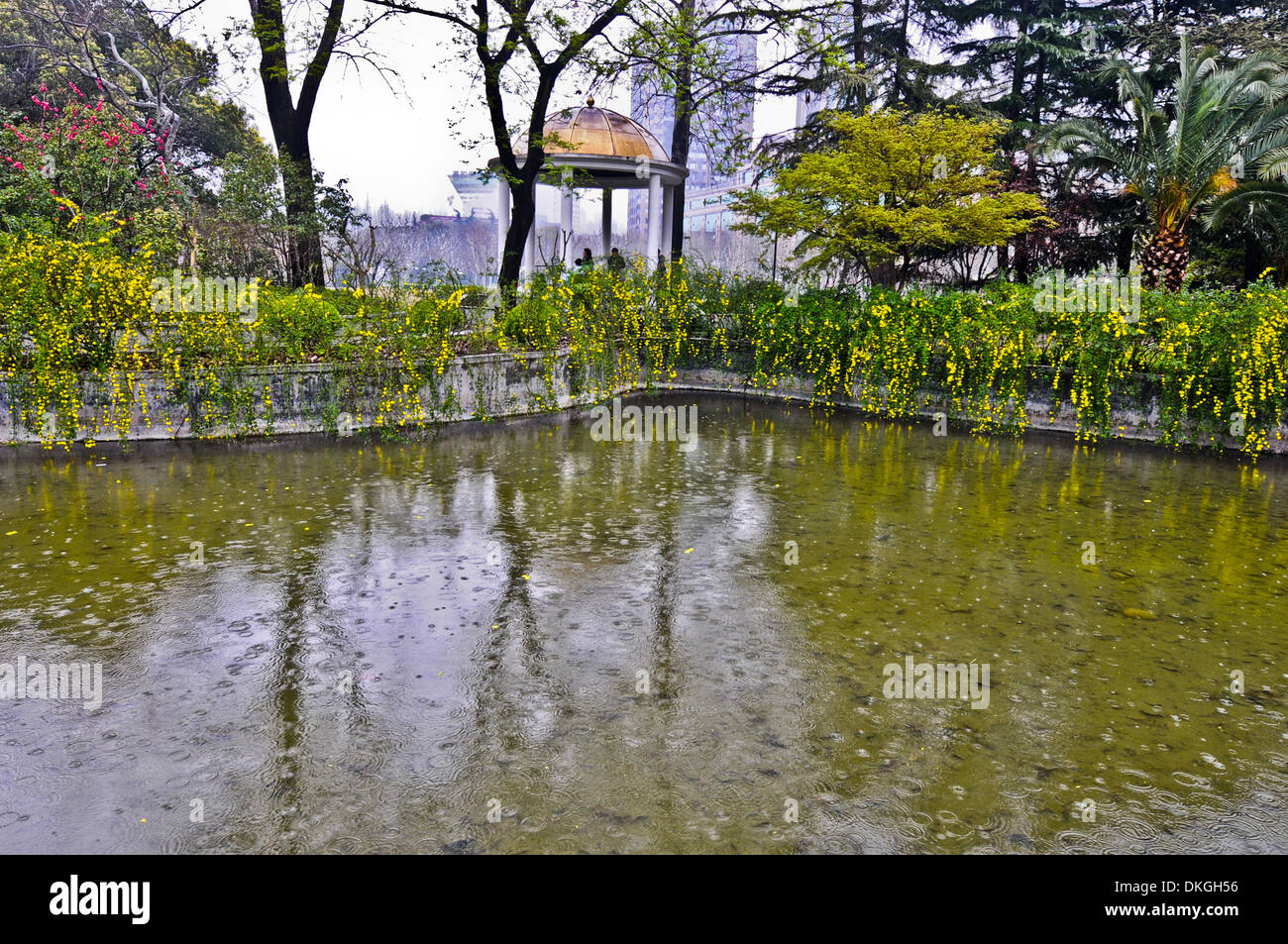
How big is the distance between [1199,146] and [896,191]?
6542mm

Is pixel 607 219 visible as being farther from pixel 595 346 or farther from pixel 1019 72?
pixel 595 346

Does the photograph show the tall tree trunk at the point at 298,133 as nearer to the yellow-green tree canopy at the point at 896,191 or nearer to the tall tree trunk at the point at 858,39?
the yellow-green tree canopy at the point at 896,191

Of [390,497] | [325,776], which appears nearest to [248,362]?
[390,497]

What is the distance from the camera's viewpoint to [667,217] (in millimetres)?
22891

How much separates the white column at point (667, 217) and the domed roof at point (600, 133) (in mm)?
954

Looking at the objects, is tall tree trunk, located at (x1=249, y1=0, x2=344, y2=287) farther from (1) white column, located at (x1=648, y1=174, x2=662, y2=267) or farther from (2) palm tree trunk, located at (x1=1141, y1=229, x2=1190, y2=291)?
(2) palm tree trunk, located at (x1=1141, y1=229, x2=1190, y2=291)

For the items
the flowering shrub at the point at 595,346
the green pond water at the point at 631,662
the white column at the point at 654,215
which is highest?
the white column at the point at 654,215

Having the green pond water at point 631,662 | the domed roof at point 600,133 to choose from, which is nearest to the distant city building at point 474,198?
the domed roof at point 600,133

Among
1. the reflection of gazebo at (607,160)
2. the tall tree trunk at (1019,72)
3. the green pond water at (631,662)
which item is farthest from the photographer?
the tall tree trunk at (1019,72)

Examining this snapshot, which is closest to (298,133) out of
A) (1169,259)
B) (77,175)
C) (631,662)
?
(77,175)

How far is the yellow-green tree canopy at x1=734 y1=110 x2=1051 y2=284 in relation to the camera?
16.3m

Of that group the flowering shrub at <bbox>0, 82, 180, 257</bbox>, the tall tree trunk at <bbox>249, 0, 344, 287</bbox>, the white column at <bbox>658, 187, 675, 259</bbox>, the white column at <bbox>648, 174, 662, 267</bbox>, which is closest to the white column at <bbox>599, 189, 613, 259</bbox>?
the white column at <bbox>658, 187, 675, 259</bbox>

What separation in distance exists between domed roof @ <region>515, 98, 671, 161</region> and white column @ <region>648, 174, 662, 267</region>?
0.62 meters

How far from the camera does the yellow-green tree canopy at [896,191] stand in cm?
1633
